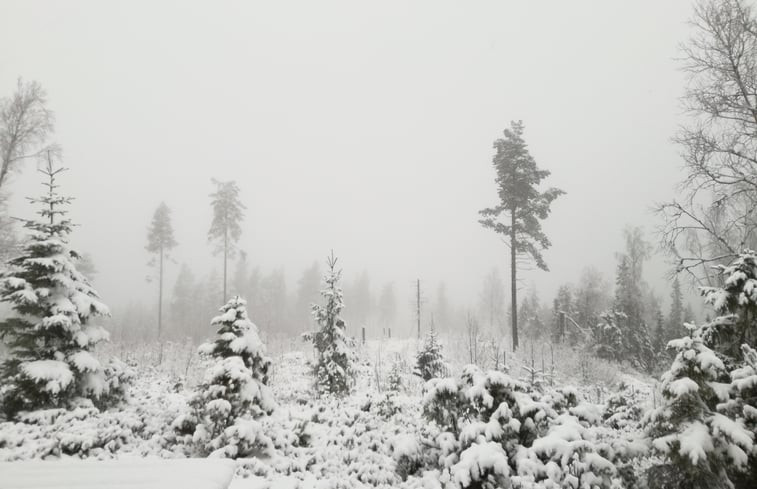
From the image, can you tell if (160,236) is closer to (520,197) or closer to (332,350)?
(332,350)

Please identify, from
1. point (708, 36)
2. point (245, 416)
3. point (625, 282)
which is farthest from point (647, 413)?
point (625, 282)

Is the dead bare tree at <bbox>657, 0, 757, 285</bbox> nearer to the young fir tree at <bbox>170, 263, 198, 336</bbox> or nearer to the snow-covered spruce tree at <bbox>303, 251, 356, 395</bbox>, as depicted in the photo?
the snow-covered spruce tree at <bbox>303, 251, 356, 395</bbox>

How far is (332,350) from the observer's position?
34.5 feet

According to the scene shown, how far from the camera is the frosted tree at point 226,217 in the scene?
32406 mm

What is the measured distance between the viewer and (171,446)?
6.29 meters

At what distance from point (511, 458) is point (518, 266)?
678 inches

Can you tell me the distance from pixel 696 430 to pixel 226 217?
112ft

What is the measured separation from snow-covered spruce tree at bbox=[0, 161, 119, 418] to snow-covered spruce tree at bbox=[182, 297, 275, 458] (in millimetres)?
2796

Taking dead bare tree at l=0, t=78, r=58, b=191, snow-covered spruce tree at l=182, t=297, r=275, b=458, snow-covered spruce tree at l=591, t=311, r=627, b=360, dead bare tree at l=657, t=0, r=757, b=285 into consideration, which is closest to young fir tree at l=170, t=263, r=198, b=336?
dead bare tree at l=0, t=78, r=58, b=191

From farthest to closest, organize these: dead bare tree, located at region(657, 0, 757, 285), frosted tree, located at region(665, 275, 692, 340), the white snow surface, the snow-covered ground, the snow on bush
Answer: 1. frosted tree, located at region(665, 275, 692, 340)
2. dead bare tree, located at region(657, 0, 757, 285)
3. the snow-covered ground
4. the snow on bush
5. the white snow surface

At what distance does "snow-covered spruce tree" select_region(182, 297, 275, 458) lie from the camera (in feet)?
19.3

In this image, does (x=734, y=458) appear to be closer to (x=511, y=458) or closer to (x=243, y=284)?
(x=511, y=458)

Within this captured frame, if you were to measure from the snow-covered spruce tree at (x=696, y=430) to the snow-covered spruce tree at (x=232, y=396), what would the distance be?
5718 millimetres

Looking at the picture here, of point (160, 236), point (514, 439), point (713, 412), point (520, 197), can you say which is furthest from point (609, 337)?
point (160, 236)
